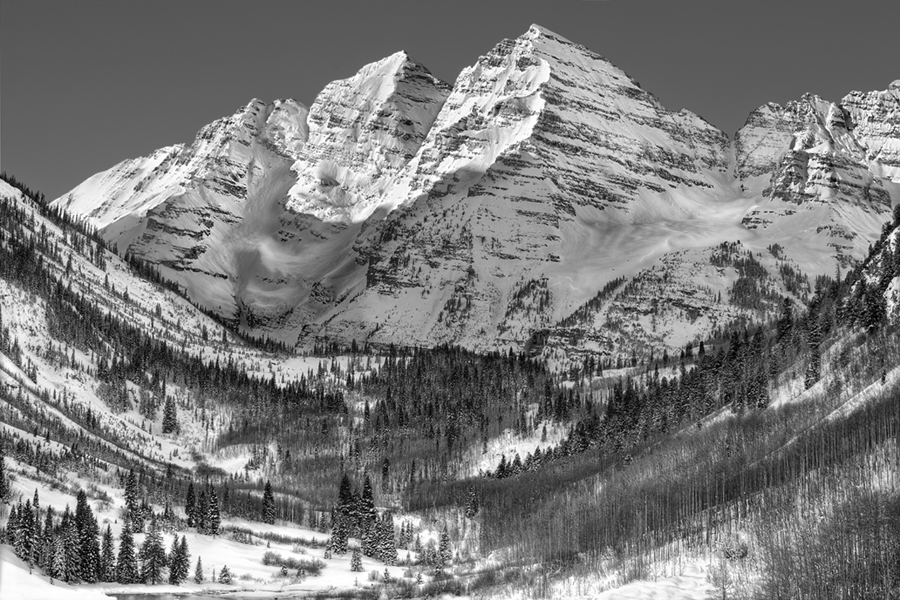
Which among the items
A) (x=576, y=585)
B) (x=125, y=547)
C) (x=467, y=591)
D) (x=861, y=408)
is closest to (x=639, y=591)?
(x=576, y=585)

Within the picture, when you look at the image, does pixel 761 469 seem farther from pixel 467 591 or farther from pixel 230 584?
pixel 230 584

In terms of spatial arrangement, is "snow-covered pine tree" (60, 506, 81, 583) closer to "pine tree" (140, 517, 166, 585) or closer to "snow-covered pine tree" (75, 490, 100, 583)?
"snow-covered pine tree" (75, 490, 100, 583)

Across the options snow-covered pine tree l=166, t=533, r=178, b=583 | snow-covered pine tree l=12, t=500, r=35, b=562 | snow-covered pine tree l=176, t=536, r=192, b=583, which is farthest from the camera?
snow-covered pine tree l=166, t=533, r=178, b=583

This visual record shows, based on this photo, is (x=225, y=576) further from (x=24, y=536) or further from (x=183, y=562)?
(x=24, y=536)

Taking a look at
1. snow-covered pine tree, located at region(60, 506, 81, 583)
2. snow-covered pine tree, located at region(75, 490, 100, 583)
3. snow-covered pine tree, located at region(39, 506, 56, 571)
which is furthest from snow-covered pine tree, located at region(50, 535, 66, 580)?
snow-covered pine tree, located at region(75, 490, 100, 583)

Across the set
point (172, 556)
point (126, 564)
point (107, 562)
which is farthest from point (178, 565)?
point (107, 562)
